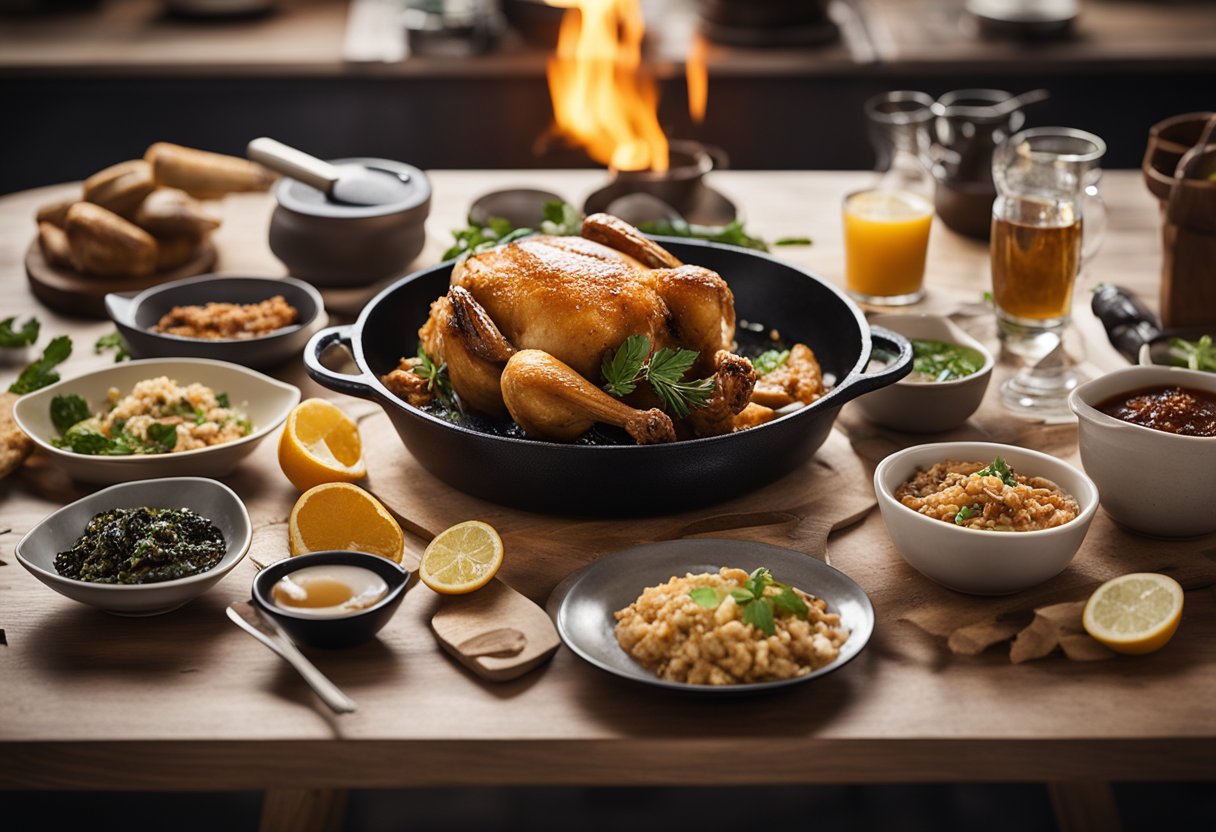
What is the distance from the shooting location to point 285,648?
175cm

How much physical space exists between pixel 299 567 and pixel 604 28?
3.63 metres

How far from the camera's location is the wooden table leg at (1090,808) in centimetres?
247

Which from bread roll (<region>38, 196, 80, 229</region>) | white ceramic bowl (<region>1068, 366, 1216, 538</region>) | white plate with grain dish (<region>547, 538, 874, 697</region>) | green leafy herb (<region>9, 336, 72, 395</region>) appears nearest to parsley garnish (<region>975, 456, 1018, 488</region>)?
white ceramic bowl (<region>1068, 366, 1216, 538</region>)

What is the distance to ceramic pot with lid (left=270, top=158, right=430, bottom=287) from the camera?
2.94m

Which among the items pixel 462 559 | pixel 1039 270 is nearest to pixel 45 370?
pixel 462 559

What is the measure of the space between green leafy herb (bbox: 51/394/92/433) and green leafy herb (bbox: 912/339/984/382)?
5.23ft

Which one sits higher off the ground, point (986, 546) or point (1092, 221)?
point (1092, 221)

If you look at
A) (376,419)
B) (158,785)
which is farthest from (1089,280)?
(158,785)

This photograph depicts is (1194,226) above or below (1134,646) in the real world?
above

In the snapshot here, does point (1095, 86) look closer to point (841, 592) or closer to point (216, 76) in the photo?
point (216, 76)

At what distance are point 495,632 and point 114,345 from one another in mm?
1441

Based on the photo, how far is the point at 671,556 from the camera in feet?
6.36

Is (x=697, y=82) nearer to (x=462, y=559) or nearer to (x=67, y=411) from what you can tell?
(x=67, y=411)

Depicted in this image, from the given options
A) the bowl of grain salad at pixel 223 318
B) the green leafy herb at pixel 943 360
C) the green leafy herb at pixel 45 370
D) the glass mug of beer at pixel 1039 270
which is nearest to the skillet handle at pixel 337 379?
the bowl of grain salad at pixel 223 318
